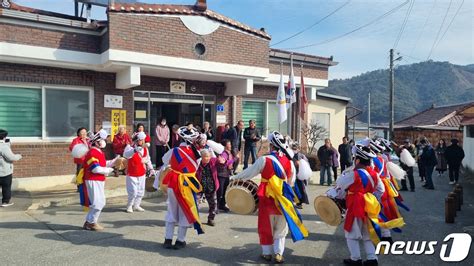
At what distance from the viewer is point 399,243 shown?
645 centimetres

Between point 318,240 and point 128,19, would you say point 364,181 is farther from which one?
point 128,19

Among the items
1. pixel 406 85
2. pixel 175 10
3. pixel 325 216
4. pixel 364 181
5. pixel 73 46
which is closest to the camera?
pixel 364 181

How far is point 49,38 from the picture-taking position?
10.5 meters

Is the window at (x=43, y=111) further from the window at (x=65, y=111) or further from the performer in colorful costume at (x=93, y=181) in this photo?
the performer in colorful costume at (x=93, y=181)

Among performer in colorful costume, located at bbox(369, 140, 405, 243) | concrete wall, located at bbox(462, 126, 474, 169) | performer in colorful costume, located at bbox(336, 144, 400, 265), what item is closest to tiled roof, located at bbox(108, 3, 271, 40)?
performer in colorful costume, located at bbox(369, 140, 405, 243)

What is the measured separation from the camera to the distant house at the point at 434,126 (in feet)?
101

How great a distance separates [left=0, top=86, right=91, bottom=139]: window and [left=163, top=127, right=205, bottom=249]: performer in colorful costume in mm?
6651

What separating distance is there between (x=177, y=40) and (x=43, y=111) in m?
4.44

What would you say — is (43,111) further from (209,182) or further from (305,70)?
(305,70)

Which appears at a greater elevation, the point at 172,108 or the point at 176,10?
the point at 176,10

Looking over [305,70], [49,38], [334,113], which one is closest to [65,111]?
[49,38]

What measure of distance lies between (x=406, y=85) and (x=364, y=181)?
105436 mm

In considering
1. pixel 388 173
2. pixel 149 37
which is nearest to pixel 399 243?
pixel 388 173

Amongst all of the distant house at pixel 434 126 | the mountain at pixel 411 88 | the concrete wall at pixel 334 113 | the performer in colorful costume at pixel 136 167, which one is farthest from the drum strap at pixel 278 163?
the mountain at pixel 411 88
